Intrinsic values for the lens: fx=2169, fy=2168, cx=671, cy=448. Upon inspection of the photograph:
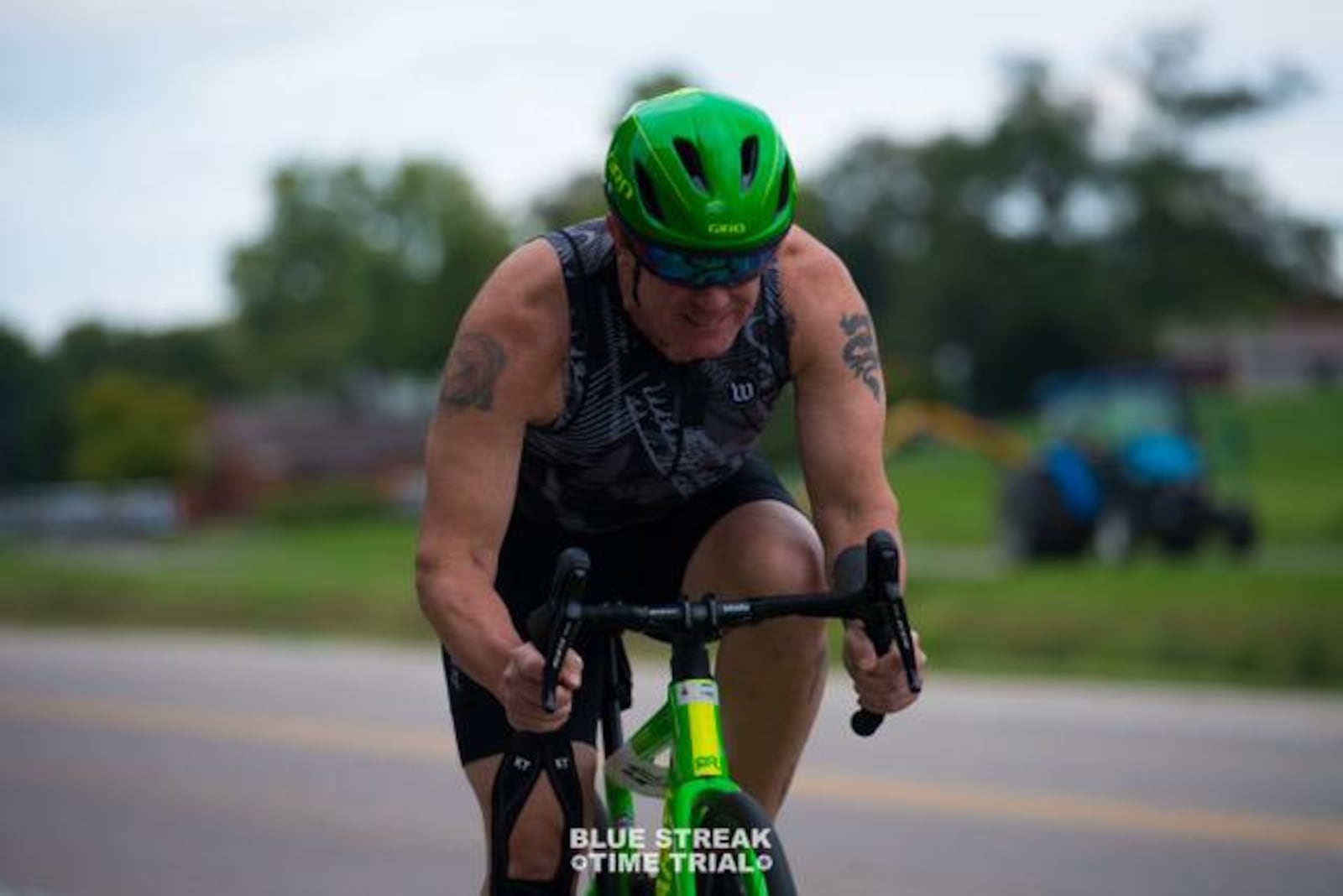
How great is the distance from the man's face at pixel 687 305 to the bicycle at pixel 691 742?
42cm

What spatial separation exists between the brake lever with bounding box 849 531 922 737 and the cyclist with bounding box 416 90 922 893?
35 mm

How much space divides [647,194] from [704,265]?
15 centimetres

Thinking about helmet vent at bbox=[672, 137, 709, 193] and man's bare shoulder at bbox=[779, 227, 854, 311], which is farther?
man's bare shoulder at bbox=[779, 227, 854, 311]

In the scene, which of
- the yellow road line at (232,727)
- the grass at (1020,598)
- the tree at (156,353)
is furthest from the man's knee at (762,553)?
the tree at (156,353)

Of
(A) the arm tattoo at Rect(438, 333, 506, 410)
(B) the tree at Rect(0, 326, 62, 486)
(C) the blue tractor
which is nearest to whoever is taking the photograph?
(A) the arm tattoo at Rect(438, 333, 506, 410)

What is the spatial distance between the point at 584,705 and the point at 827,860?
348cm

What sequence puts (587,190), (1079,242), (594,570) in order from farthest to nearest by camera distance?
(1079,242) < (587,190) < (594,570)

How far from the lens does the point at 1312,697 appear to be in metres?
11.2

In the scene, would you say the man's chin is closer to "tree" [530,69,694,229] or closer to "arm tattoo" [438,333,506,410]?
"arm tattoo" [438,333,506,410]

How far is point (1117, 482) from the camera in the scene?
21109 millimetres

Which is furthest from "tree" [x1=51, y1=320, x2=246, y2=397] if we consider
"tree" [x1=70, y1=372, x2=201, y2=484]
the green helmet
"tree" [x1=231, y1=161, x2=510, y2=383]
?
the green helmet

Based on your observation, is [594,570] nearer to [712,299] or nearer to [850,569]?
[850,569]

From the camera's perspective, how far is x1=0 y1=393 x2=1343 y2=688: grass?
1291 cm

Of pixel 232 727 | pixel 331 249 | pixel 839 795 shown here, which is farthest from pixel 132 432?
pixel 839 795
